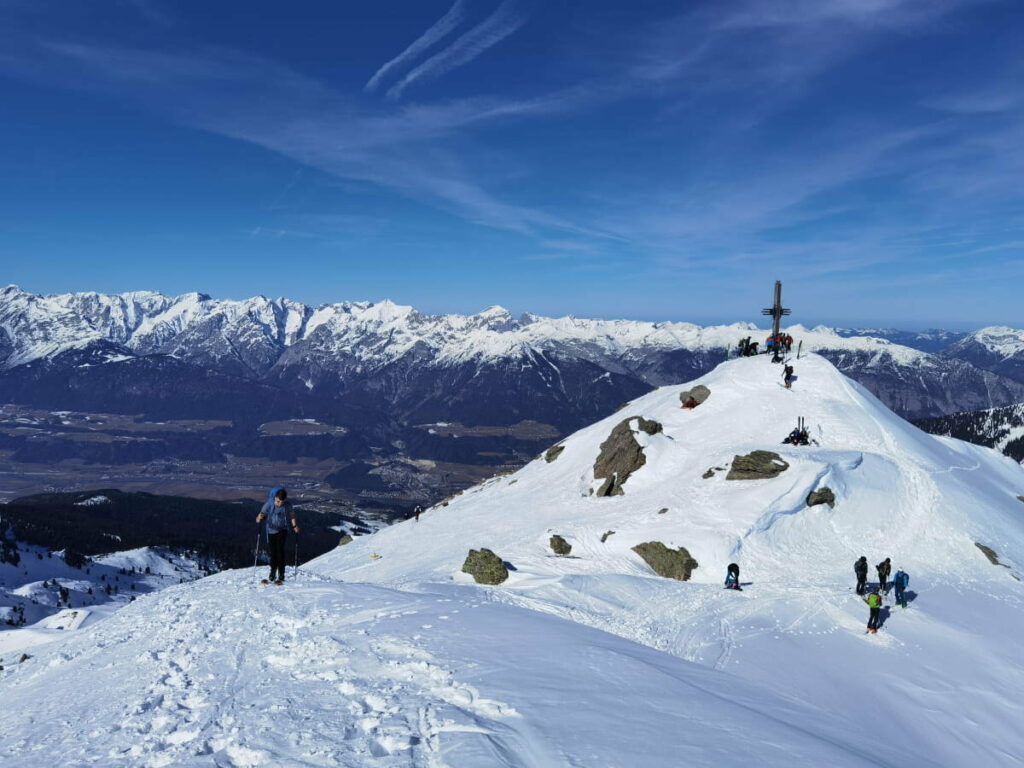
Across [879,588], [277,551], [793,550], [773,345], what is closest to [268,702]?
[277,551]

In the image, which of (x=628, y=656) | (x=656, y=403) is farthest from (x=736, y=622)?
(x=656, y=403)

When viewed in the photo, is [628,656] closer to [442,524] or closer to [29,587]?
[442,524]

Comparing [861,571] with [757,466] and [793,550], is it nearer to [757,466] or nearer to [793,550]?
[793,550]

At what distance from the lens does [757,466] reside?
41938 millimetres

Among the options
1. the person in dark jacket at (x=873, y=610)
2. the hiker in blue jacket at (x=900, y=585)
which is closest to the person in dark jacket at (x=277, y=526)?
the person in dark jacket at (x=873, y=610)

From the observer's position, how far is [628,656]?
13820 mm

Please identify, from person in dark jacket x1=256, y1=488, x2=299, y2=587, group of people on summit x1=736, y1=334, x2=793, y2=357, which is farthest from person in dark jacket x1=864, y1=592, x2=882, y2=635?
group of people on summit x1=736, y1=334, x2=793, y2=357

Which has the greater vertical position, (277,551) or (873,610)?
(277,551)

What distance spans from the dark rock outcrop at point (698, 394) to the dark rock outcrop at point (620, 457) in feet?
24.5

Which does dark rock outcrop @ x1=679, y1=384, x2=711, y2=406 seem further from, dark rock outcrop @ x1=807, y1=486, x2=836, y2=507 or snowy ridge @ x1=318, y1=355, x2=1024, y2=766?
dark rock outcrop @ x1=807, y1=486, x2=836, y2=507

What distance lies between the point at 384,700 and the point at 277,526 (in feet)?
35.5

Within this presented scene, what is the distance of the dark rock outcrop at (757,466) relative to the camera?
135 ft

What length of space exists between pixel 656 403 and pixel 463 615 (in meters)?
51.8

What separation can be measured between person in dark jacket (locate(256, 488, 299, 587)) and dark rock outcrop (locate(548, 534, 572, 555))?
21509 millimetres
